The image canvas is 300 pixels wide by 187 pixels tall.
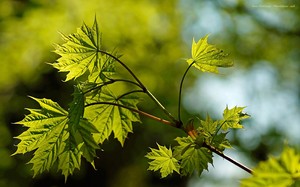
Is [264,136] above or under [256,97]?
under

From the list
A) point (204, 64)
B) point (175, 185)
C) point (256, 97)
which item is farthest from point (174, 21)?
point (204, 64)

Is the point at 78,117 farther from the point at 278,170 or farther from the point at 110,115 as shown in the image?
the point at 278,170

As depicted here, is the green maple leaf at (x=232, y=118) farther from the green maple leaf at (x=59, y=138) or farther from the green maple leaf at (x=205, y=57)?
the green maple leaf at (x=59, y=138)

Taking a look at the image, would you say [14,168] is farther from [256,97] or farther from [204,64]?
[204,64]

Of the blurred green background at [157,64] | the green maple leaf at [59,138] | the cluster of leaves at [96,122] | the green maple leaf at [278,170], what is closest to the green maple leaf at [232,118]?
the cluster of leaves at [96,122]

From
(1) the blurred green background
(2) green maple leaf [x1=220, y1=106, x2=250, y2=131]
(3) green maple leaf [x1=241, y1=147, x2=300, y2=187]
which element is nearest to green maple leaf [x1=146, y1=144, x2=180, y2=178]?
(2) green maple leaf [x1=220, y1=106, x2=250, y2=131]

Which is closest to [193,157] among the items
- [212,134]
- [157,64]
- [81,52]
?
[212,134]
